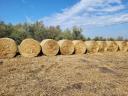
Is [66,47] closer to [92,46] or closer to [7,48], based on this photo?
[92,46]

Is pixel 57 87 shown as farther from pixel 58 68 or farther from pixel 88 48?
pixel 88 48

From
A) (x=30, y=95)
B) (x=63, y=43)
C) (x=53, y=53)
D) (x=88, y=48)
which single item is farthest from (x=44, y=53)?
(x=30, y=95)

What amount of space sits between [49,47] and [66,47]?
144cm

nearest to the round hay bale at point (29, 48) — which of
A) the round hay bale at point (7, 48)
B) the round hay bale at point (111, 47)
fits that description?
the round hay bale at point (7, 48)

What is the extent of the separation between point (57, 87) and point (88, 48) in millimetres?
9822

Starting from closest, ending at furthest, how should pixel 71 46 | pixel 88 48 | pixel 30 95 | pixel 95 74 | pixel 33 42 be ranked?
pixel 30 95
pixel 95 74
pixel 33 42
pixel 71 46
pixel 88 48

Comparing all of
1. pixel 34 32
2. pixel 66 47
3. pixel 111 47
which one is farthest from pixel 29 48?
pixel 34 32

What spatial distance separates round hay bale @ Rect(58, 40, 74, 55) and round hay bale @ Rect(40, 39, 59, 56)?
550 mm

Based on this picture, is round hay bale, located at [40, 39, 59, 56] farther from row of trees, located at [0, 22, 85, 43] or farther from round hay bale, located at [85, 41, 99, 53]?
row of trees, located at [0, 22, 85, 43]

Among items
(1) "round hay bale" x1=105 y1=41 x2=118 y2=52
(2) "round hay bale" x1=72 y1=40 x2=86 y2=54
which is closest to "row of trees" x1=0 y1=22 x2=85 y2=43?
(2) "round hay bale" x1=72 y1=40 x2=86 y2=54

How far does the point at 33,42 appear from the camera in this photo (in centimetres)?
1231

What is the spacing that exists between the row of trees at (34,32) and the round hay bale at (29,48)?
633cm

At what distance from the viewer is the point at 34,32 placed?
2348cm

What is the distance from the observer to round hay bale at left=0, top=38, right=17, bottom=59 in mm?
11148
